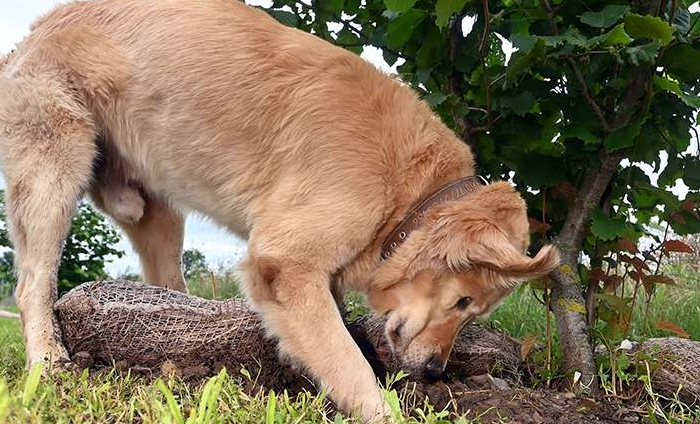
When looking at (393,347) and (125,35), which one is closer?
(393,347)

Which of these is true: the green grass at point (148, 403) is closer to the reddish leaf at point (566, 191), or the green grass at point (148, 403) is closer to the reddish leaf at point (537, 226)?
the reddish leaf at point (537, 226)

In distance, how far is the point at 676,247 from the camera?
363cm

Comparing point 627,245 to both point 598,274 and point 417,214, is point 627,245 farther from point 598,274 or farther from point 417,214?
point 417,214

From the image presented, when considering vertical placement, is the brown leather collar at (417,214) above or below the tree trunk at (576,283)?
above

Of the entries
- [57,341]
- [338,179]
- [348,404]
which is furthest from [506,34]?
[57,341]

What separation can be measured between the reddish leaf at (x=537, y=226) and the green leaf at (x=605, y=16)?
1.03m

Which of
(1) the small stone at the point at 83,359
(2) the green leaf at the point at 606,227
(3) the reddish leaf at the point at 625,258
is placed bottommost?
(3) the reddish leaf at the point at 625,258

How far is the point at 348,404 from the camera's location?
3227 millimetres

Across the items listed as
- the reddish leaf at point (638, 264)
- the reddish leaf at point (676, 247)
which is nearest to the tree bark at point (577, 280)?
the reddish leaf at point (638, 264)

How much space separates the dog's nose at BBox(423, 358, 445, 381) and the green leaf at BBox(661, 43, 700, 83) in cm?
160

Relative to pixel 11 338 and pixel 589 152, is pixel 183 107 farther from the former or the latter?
pixel 11 338

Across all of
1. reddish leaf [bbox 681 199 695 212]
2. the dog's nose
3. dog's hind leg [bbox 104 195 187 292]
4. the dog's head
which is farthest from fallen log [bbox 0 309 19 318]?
reddish leaf [bbox 681 199 695 212]

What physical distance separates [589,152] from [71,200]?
2.60 m

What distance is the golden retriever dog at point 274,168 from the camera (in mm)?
3432
